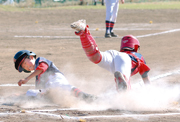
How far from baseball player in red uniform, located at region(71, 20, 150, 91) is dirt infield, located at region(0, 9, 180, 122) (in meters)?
0.25

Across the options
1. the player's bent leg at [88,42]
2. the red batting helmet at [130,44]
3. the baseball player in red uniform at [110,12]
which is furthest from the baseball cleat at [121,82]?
the baseball player in red uniform at [110,12]

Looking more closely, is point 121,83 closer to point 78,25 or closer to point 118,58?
point 118,58

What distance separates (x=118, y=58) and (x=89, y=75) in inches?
80.9

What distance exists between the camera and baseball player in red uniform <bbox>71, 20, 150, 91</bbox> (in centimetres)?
493

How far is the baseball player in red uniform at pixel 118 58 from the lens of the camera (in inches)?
194

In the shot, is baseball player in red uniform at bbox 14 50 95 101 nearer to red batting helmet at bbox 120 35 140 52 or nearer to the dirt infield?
the dirt infield

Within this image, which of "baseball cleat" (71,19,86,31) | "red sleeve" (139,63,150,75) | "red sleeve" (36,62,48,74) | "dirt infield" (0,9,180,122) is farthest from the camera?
"red sleeve" (139,63,150,75)

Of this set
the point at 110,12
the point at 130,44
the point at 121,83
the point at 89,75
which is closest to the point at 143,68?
the point at 130,44

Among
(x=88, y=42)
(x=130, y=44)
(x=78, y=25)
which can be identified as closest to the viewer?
(x=78, y=25)

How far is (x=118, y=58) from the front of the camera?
534cm

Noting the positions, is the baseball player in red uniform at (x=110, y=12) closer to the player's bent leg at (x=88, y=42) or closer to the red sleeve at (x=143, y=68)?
the red sleeve at (x=143, y=68)

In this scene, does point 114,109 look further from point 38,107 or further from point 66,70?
point 66,70

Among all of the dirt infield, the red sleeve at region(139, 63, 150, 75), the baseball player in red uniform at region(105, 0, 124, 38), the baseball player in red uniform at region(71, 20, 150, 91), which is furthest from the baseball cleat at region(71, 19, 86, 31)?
the baseball player in red uniform at region(105, 0, 124, 38)

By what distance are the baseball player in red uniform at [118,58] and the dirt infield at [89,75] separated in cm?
25
